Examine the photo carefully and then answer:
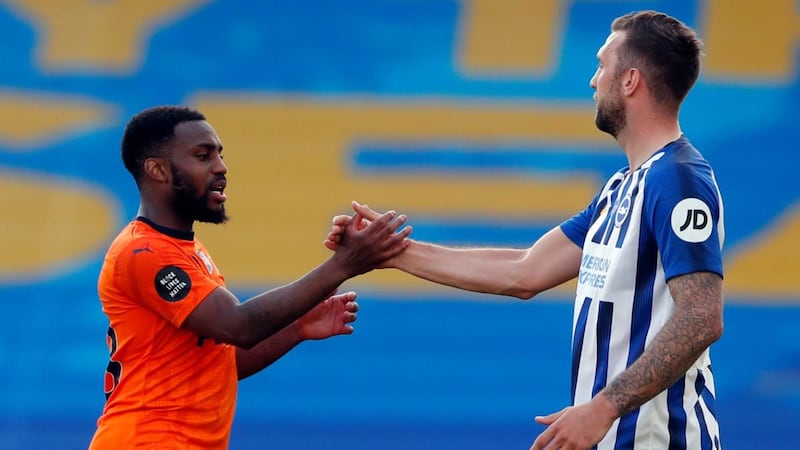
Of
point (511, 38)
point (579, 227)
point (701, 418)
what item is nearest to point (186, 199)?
point (579, 227)

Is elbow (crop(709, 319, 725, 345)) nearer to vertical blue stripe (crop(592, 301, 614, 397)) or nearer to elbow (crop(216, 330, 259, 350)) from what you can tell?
vertical blue stripe (crop(592, 301, 614, 397))

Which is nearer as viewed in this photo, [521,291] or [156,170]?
[156,170]

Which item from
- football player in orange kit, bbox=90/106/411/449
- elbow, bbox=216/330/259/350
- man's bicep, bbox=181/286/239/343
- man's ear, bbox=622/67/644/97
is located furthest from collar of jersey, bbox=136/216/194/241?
man's ear, bbox=622/67/644/97

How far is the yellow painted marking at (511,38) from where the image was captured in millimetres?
9344

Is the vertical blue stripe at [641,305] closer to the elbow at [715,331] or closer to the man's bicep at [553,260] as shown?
the elbow at [715,331]

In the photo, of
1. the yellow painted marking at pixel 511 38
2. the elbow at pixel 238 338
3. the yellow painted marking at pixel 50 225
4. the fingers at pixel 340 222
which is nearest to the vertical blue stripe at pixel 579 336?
the fingers at pixel 340 222

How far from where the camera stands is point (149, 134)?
4234mm

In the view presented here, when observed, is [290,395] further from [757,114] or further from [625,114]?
[625,114]

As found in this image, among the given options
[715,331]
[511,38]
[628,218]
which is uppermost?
[511,38]

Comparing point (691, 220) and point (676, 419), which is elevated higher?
point (691, 220)

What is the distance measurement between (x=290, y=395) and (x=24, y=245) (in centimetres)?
246

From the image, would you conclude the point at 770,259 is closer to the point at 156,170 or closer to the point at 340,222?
the point at 340,222

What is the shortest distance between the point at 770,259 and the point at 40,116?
5.85 m

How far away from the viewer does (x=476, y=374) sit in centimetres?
876
